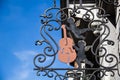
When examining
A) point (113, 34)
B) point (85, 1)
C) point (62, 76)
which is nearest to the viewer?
point (62, 76)

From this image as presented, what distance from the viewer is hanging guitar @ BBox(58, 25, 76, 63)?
7.46 meters

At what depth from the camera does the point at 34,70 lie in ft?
Result: 24.6

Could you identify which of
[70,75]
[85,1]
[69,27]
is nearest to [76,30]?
[69,27]

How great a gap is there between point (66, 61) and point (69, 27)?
0.64 metres

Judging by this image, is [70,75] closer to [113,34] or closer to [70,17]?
[70,17]

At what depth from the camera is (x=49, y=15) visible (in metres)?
7.83

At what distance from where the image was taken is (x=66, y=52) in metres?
7.50

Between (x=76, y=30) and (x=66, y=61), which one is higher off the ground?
(x=76, y=30)

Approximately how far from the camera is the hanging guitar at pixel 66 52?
7461mm

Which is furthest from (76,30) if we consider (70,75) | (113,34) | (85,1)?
(85,1)

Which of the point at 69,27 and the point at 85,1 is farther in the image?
the point at 85,1

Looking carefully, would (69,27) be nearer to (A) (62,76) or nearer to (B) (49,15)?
(B) (49,15)

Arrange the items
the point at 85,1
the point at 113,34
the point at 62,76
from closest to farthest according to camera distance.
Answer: the point at 62,76
the point at 113,34
the point at 85,1

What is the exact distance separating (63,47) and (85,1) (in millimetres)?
6790
